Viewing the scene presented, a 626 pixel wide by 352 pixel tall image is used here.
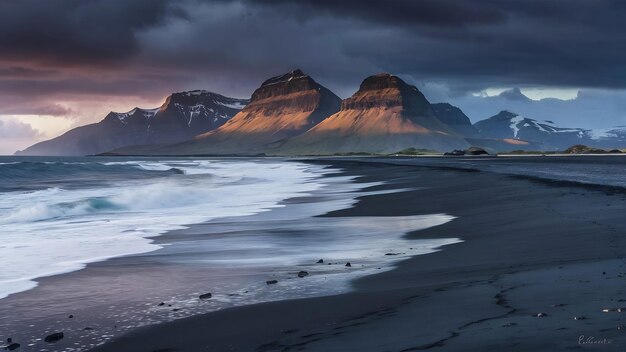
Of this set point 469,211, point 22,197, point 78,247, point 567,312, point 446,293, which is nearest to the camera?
point 567,312

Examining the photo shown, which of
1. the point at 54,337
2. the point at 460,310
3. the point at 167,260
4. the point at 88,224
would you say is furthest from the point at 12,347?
the point at 88,224

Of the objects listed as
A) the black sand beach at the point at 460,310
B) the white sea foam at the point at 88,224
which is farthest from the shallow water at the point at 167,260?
the black sand beach at the point at 460,310

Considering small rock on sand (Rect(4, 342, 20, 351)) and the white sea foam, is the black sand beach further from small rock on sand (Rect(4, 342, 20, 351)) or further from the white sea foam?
the white sea foam

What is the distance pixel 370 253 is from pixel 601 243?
4.82 metres

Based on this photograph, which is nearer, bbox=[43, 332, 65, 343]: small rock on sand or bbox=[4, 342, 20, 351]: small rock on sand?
bbox=[4, 342, 20, 351]: small rock on sand

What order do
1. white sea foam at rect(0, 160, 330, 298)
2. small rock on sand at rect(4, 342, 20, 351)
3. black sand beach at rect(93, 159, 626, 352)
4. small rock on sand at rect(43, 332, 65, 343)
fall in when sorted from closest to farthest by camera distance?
1. black sand beach at rect(93, 159, 626, 352)
2. small rock on sand at rect(4, 342, 20, 351)
3. small rock on sand at rect(43, 332, 65, 343)
4. white sea foam at rect(0, 160, 330, 298)

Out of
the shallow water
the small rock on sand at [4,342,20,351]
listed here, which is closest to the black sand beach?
the shallow water

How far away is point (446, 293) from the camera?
10.2 meters

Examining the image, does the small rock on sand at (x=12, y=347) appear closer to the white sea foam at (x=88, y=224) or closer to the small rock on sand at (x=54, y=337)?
the small rock on sand at (x=54, y=337)

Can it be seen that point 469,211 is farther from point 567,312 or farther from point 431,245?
point 567,312

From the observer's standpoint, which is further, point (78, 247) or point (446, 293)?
point (78, 247)

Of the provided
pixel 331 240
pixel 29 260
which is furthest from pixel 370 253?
pixel 29 260

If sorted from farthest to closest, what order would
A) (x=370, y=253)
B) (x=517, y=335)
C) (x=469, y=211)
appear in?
(x=469, y=211) → (x=370, y=253) → (x=517, y=335)

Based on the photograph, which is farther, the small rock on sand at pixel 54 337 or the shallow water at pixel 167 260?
the shallow water at pixel 167 260
